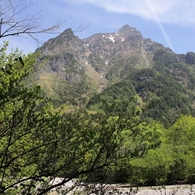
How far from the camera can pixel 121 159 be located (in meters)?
4.99

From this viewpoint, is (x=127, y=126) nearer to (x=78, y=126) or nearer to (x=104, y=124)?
(x=104, y=124)

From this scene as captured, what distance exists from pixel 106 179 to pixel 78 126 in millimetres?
1182

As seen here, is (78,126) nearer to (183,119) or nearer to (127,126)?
(127,126)

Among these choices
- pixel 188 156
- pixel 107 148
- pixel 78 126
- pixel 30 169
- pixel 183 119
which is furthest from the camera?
pixel 183 119

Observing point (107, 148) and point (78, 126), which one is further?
point (78, 126)

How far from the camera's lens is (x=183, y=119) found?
3716cm

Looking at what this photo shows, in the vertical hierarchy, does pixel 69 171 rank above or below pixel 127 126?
below

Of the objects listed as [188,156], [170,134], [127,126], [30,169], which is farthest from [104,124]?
[170,134]

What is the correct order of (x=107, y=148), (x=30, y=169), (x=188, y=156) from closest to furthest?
(x=107, y=148)
(x=30, y=169)
(x=188, y=156)

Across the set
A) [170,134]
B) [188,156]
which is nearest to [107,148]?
[188,156]

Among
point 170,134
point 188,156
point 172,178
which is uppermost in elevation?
point 170,134

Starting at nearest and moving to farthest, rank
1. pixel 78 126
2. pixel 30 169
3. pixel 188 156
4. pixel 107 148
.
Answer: pixel 107 148 → pixel 78 126 → pixel 30 169 → pixel 188 156

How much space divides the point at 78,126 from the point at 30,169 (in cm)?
259

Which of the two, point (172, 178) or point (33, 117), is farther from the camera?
point (172, 178)
